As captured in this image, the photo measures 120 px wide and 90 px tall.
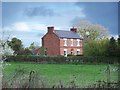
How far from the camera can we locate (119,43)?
2869 mm

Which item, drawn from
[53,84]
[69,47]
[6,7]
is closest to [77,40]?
[69,47]

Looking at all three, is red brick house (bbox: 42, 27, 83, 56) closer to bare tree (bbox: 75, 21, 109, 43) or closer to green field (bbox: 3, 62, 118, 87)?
bare tree (bbox: 75, 21, 109, 43)

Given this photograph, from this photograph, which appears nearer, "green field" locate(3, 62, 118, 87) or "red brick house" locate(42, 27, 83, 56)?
"green field" locate(3, 62, 118, 87)

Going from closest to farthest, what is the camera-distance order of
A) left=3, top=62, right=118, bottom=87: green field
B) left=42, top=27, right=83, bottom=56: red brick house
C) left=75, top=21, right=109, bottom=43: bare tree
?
left=3, top=62, right=118, bottom=87: green field, left=75, top=21, right=109, bottom=43: bare tree, left=42, top=27, right=83, bottom=56: red brick house

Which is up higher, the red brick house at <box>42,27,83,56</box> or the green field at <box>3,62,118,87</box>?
the red brick house at <box>42,27,83,56</box>

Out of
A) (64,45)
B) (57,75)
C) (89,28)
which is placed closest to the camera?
(89,28)

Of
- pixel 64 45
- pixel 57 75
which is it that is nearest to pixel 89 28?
pixel 57 75

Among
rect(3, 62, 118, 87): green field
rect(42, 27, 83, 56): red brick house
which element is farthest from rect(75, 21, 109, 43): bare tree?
rect(3, 62, 118, 87): green field

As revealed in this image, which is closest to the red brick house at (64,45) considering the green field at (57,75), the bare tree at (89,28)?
the bare tree at (89,28)

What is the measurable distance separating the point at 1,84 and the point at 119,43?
1258 millimetres

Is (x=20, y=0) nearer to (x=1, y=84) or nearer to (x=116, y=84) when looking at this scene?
(x=1, y=84)

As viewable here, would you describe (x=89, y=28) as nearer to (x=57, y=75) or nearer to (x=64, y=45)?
(x=57, y=75)

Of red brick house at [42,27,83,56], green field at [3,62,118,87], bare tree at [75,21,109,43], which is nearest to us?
green field at [3,62,118,87]

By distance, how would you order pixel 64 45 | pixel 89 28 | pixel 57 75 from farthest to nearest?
pixel 64 45 → pixel 57 75 → pixel 89 28
